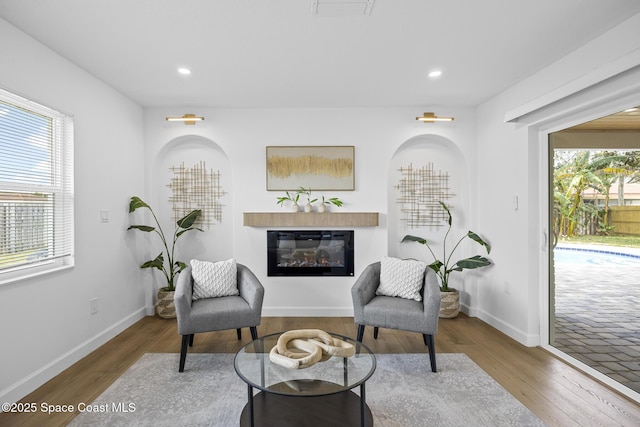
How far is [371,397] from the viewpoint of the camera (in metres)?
2.27

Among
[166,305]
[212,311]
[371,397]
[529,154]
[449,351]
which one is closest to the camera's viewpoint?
[371,397]

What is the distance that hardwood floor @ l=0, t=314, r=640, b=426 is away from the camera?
2094 millimetres

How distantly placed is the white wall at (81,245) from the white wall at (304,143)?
65cm

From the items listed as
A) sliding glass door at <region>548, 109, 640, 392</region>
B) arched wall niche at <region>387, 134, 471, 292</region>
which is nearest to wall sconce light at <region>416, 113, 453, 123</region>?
arched wall niche at <region>387, 134, 471, 292</region>

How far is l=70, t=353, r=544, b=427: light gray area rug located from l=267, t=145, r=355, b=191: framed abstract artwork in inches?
80.3

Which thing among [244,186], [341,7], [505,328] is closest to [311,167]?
[244,186]

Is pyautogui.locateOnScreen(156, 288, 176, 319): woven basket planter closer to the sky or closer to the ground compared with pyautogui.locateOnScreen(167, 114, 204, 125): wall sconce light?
closer to the ground

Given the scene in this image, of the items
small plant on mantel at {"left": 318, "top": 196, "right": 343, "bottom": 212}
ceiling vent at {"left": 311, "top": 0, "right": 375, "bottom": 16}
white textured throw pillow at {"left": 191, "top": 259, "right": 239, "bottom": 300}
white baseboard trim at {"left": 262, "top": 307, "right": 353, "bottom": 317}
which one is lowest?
white baseboard trim at {"left": 262, "top": 307, "right": 353, "bottom": 317}

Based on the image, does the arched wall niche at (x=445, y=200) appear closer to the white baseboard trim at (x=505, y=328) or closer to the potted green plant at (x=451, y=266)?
the potted green plant at (x=451, y=266)

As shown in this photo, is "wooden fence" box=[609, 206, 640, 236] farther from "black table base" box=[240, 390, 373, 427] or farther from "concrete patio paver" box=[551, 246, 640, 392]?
"black table base" box=[240, 390, 373, 427]

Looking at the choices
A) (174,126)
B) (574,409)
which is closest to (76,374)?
(174,126)

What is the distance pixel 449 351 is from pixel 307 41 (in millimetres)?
2858

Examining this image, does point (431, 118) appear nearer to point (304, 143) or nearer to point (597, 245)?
point (304, 143)

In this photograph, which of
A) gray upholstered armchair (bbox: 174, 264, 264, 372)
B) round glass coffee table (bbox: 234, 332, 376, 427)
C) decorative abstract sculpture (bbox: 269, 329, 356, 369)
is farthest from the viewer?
gray upholstered armchair (bbox: 174, 264, 264, 372)
